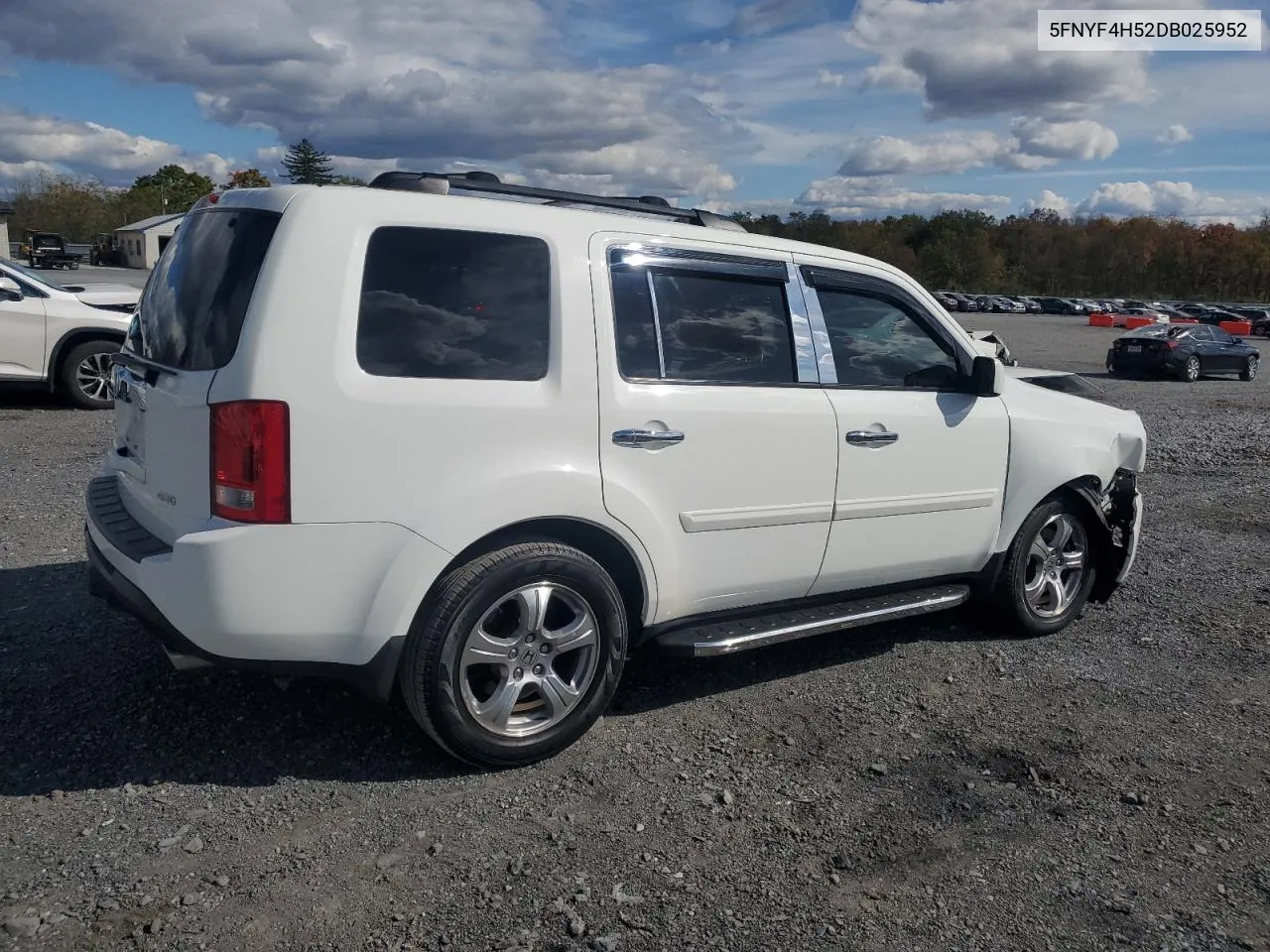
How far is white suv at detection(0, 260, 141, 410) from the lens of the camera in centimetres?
1102

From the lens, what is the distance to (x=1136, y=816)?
3.62 m

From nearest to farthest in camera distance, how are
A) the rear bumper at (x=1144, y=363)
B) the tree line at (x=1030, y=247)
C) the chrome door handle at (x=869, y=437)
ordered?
the chrome door handle at (x=869, y=437)
the rear bumper at (x=1144, y=363)
the tree line at (x=1030, y=247)

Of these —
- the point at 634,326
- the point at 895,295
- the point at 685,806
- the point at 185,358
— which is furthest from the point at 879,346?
the point at 185,358

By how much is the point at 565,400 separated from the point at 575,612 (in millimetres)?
772

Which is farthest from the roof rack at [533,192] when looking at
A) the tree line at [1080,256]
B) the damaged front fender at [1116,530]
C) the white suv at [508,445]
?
the tree line at [1080,256]

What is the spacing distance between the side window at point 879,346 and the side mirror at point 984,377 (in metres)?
0.09

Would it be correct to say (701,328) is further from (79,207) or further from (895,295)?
(79,207)

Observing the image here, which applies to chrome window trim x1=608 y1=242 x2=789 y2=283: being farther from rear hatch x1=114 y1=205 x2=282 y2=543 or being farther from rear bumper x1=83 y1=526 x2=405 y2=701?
rear bumper x1=83 y1=526 x2=405 y2=701

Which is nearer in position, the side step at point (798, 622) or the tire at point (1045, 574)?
the side step at point (798, 622)

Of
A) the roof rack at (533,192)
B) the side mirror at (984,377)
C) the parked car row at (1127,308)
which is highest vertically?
the parked car row at (1127,308)

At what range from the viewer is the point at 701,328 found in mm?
4137

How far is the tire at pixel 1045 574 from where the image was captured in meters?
5.23

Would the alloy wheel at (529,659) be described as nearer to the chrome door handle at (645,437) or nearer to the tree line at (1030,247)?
the chrome door handle at (645,437)

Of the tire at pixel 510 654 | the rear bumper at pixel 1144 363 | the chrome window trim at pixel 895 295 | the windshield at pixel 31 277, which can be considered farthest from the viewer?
the rear bumper at pixel 1144 363
